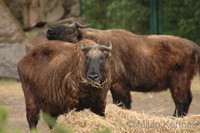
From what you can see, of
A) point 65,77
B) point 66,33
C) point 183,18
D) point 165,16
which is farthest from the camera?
point 165,16

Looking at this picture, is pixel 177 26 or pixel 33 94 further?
pixel 177 26

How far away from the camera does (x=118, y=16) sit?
802 inches

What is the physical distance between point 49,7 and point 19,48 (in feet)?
5.06

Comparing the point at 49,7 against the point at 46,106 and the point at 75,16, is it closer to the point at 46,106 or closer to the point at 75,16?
the point at 75,16

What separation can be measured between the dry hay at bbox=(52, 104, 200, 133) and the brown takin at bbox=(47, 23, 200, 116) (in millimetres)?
955

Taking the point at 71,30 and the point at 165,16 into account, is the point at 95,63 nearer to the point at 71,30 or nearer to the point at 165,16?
the point at 71,30

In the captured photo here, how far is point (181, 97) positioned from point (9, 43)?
6266 millimetres

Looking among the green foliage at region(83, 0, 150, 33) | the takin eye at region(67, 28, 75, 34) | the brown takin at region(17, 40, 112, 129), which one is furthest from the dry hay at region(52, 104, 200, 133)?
the green foliage at region(83, 0, 150, 33)

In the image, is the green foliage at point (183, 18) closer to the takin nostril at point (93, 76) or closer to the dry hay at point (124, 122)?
the dry hay at point (124, 122)

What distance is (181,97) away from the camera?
330 inches

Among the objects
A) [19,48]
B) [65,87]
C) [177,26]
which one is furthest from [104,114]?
[177,26]

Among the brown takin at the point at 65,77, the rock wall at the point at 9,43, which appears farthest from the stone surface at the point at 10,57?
the brown takin at the point at 65,77

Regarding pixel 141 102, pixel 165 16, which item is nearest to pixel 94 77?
pixel 141 102

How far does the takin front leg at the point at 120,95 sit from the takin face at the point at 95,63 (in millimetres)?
2202
